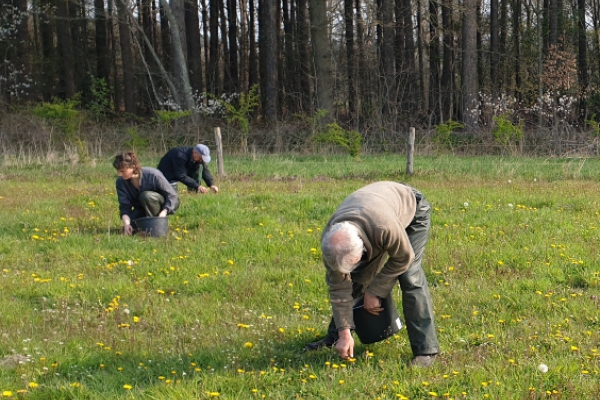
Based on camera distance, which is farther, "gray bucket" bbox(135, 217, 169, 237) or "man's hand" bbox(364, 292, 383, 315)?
"gray bucket" bbox(135, 217, 169, 237)

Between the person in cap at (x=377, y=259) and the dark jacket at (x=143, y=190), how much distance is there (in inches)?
169

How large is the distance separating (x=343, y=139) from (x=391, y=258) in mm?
16425

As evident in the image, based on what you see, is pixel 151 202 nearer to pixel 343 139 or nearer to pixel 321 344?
pixel 321 344

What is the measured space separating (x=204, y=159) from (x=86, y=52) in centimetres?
2774

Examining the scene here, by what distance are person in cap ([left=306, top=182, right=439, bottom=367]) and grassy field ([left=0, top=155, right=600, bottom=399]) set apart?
13.2 inches

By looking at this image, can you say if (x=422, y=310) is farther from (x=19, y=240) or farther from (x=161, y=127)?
(x=161, y=127)

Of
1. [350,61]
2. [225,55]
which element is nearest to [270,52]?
[350,61]

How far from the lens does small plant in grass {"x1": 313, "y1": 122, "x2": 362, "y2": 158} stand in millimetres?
19922

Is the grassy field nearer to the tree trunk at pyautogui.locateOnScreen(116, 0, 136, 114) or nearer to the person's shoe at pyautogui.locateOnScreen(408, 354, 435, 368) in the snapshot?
the person's shoe at pyautogui.locateOnScreen(408, 354, 435, 368)

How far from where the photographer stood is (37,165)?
696 inches

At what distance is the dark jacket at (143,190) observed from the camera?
8.61 m

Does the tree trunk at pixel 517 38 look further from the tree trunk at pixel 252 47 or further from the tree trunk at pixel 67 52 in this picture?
the tree trunk at pixel 67 52

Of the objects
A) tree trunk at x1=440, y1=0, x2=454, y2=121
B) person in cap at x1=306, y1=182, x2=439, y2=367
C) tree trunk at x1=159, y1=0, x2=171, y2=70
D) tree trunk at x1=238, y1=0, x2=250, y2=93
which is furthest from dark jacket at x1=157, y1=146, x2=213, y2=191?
tree trunk at x1=159, y1=0, x2=171, y2=70

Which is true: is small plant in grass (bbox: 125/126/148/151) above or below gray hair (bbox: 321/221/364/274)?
above
